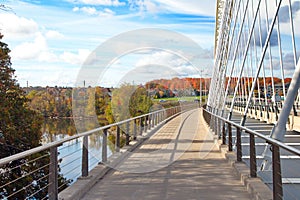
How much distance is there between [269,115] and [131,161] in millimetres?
14111

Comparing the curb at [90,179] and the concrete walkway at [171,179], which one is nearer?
the curb at [90,179]

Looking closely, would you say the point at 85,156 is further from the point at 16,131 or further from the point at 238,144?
the point at 16,131

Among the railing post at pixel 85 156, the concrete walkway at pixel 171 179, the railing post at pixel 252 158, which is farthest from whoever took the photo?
the railing post at pixel 85 156

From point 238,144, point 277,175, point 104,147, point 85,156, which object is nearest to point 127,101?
point 104,147

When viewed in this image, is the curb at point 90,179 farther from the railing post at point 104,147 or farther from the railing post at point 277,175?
the railing post at point 277,175

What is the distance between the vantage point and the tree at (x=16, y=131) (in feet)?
39.1

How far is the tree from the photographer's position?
11.9m

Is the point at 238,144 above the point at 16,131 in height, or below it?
above

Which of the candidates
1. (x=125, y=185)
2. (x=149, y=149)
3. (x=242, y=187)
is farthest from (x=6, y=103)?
(x=242, y=187)

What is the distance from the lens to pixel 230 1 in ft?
56.0

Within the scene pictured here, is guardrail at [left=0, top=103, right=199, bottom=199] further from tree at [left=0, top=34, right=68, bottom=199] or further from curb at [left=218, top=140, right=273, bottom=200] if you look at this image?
curb at [left=218, top=140, right=273, bottom=200]

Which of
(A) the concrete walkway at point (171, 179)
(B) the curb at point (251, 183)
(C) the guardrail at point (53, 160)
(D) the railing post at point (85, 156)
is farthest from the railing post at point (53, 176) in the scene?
(B) the curb at point (251, 183)

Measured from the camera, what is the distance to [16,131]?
41.7ft

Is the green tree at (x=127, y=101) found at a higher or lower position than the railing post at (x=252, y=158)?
higher
